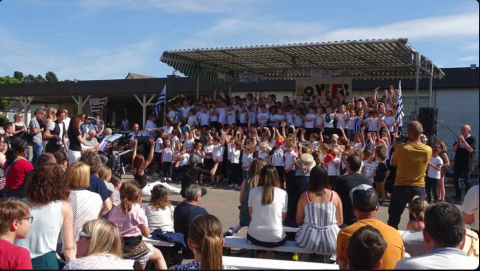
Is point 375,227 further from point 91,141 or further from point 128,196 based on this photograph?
point 91,141

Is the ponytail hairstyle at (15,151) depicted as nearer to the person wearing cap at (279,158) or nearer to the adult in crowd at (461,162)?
the person wearing cap at (279,158)

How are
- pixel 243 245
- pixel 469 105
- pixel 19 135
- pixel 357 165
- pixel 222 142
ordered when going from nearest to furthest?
pixel 243 245 → pixel 357 165 → pixel 19 135 → pixel 222 142 → pixel 469 105

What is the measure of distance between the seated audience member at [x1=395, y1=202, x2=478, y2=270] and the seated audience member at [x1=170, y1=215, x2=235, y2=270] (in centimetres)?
127

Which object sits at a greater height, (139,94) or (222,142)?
(139,94)

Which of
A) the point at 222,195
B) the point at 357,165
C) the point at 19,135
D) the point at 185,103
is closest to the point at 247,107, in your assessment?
the point at 185,103

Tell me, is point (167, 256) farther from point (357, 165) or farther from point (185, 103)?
point (185, 103)

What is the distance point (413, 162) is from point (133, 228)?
12.8 ft

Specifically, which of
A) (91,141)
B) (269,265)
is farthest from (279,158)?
(269,265)

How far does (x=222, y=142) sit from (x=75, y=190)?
9880 mm

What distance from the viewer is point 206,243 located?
331 cm

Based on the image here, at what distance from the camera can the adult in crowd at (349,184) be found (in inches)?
232

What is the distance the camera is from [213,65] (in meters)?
19.4

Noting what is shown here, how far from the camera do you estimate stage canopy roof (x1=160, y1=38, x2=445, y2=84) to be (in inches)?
568

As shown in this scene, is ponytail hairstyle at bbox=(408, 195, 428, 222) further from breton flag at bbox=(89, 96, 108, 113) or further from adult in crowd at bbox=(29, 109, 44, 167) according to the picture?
breton flag at bbox=(89, 96, 108, 113)
